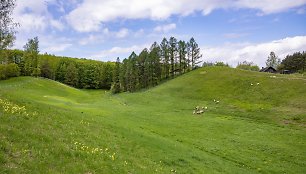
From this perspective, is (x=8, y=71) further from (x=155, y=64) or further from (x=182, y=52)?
(x=182, y=52)

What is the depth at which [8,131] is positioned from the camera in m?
18.6

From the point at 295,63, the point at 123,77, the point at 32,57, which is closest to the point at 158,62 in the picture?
the point at 123,77

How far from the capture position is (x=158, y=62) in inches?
5113

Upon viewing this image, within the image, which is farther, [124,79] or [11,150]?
[124,79]

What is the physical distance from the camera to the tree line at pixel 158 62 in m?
130

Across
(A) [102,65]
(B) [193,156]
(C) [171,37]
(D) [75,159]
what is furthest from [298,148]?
(A) [102,65]

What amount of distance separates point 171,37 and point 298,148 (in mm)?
95907

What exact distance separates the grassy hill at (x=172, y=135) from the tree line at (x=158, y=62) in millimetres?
44851

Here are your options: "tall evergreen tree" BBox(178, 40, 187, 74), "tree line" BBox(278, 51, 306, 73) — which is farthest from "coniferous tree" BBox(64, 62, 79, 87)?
"tree line" BBox(278, 51, 306, 73)

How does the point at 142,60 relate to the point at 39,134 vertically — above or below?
above

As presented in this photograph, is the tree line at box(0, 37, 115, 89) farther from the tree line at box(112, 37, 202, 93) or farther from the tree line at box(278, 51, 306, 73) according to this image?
the tree line at box(278, 51, 306, 73)

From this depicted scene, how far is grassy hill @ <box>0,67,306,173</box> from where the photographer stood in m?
18.2

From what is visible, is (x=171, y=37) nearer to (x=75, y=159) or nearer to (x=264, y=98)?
(x=264, y=98)

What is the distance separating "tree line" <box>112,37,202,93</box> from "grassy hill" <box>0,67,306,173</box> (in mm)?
44851
